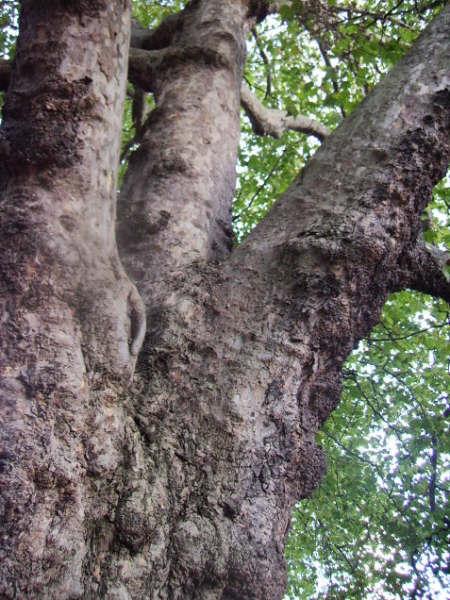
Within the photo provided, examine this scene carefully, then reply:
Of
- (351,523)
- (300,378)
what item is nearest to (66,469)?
(300,378)

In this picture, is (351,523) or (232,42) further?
(351,523)

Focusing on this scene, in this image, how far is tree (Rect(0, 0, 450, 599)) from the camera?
1.32m

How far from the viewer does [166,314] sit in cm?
188

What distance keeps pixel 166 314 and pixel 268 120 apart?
126 inches

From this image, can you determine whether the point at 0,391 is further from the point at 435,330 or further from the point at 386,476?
the point at 386,476

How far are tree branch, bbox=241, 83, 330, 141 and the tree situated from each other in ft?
6.70

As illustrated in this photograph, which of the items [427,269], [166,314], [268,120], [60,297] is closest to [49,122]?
[60,297]

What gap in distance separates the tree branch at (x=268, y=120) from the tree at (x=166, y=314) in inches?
80.4

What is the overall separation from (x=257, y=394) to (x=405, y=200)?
97 cm

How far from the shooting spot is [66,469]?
1285mm

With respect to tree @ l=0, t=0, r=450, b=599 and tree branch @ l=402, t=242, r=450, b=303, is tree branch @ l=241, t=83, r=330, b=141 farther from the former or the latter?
tree branch @ l=402, t=242, r=450, b=303

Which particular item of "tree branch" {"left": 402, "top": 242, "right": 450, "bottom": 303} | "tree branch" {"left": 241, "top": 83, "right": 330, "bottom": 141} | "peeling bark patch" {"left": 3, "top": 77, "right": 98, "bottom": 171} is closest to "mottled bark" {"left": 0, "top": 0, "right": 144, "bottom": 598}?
"peeling bark patch" {"left": 3, "top": 77, "right": 98, "bottom": 171}

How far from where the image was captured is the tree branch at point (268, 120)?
4434 mm

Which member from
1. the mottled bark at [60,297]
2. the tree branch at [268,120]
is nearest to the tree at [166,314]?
the mottled bark at [60,297]
